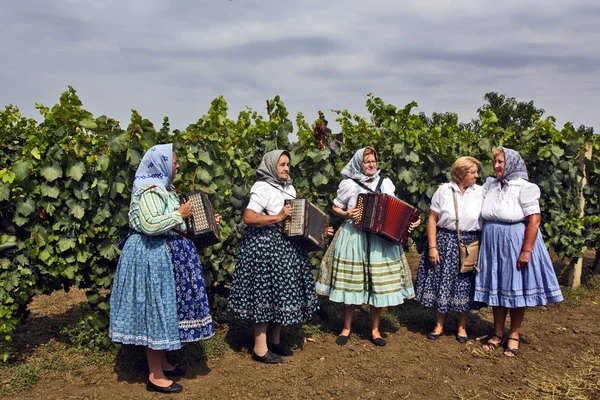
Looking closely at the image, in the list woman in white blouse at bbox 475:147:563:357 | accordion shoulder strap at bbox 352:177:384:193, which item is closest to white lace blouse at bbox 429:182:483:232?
woman in white blouse at bbox 475:147:563:357

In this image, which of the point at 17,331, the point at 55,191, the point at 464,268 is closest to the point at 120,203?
the point at 55,191

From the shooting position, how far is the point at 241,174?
5.36 meters

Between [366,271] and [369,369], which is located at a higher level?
[366,271]

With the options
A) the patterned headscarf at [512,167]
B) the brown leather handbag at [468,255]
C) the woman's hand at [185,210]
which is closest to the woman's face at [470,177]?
the brown leather handbag at [468,255]

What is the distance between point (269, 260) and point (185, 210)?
0.97 metres

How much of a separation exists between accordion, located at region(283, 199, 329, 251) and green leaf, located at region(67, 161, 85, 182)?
1887 mm

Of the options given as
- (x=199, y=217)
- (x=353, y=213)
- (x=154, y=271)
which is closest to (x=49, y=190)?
(x=154, y=271)

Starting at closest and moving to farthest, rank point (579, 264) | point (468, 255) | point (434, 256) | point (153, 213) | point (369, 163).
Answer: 1. point (153, 213)
2. point (369, 163)
3. point (468, 255)
4. point (434, 256)
5. point (579, 264)

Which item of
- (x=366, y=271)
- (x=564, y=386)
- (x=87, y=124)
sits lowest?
(x=564, y=386)

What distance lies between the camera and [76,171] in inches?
174

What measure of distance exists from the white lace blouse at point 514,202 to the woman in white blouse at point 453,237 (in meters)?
0.21

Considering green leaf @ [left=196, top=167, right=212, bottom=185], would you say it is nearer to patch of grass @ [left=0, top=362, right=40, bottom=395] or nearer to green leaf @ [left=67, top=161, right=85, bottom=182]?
green leaf @ [left=67, top=161, right=85, bottom=182]

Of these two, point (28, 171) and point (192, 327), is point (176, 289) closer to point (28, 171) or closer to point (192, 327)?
point (192, 327)

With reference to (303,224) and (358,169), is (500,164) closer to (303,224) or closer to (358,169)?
(358,169)
